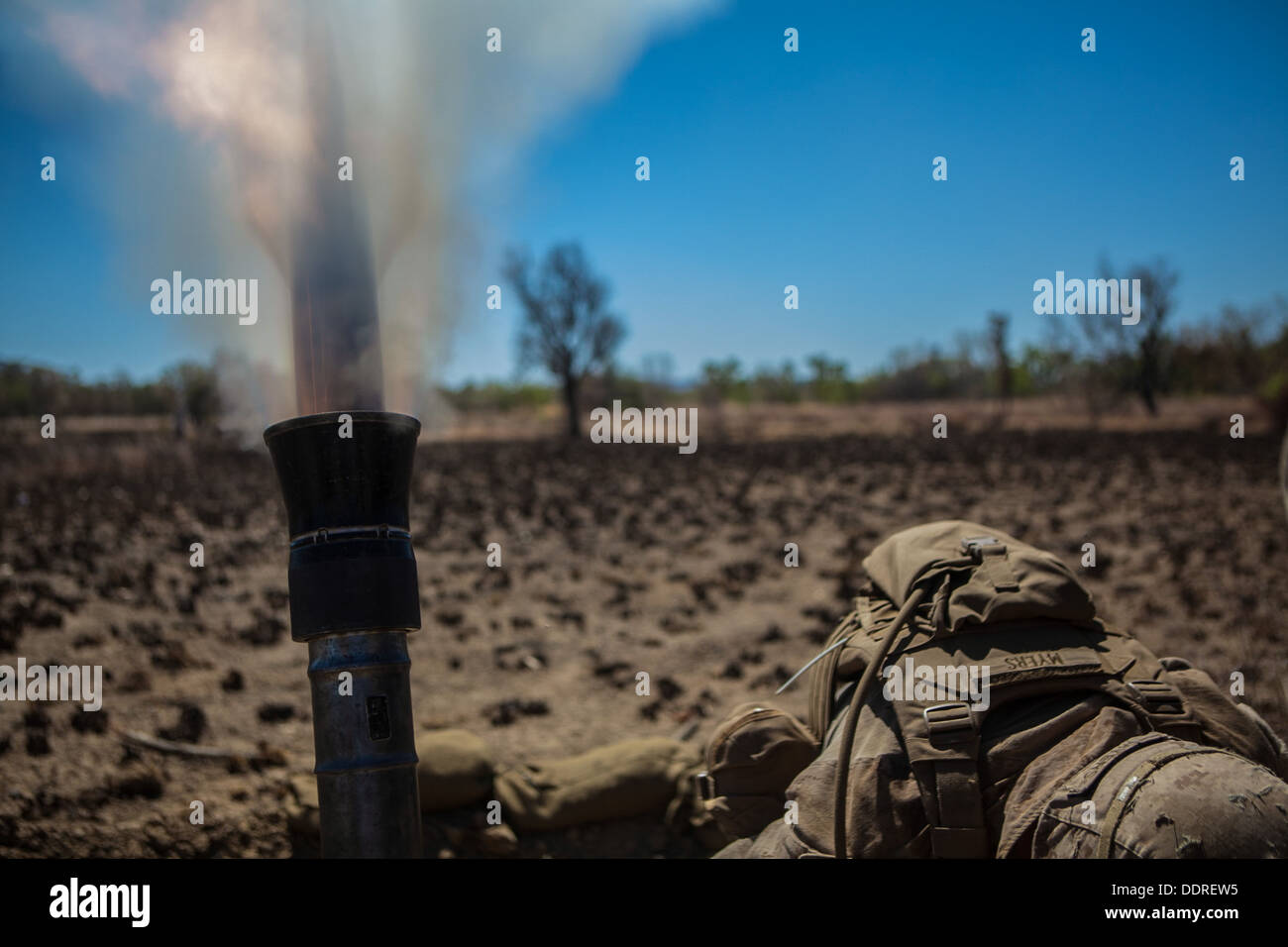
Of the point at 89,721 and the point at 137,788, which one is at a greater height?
the point at 89,721

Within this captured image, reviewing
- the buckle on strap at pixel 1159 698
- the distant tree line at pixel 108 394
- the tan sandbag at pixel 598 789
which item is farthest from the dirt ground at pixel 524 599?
the distant tree line at pixel 108 394

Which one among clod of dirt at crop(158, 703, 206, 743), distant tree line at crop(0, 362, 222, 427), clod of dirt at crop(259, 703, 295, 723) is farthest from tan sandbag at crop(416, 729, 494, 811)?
distant tree line at crop(0, 362, 222, 427)

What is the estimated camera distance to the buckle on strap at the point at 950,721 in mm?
2670

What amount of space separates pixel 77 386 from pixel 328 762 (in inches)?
2210

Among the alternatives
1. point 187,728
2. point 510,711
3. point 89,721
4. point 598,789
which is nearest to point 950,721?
point 598,789

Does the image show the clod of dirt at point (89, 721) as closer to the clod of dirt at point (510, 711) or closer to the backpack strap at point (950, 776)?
the clod of dirt at point (510, 711)

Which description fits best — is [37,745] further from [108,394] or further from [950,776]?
[108,394]

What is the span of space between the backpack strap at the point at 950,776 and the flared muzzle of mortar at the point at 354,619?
4.81ft

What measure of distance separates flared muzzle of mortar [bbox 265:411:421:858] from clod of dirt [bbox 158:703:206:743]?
18.7 ft

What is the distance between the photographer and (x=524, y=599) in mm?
13172

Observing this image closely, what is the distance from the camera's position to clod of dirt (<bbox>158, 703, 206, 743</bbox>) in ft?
25.0

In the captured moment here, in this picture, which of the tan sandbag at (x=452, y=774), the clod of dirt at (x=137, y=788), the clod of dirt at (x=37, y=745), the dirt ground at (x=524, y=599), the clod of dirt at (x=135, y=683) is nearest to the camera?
the tan sandbag at (x=452, y=774)

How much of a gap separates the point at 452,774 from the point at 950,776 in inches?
159
